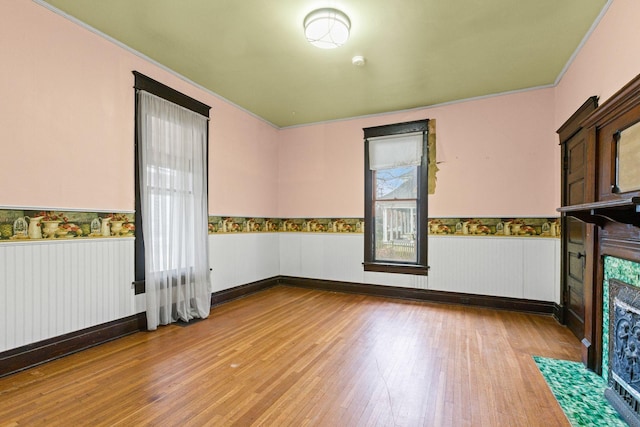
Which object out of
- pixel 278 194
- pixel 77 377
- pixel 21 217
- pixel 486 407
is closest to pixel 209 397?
pixel 77 377

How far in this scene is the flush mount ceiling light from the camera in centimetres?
258

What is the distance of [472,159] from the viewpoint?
4.45 metres

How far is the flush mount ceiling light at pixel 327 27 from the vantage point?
2.58 metres

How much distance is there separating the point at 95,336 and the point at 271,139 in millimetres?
4000

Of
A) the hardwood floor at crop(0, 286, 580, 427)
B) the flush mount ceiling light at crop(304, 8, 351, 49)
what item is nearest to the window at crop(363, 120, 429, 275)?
the hardwood floor at crop(0, 286, 580, 427)

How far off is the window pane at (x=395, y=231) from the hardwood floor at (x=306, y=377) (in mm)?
1400

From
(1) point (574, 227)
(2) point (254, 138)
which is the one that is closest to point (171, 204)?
(2) point (254, 138)

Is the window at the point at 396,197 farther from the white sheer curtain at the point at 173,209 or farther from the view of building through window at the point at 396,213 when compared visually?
the white sheer curtain at the point at 173,209

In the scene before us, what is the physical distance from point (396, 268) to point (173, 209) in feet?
11.1

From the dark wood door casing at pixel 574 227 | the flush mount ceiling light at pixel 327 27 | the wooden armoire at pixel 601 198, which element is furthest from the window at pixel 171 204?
the dark wood door casing at pixel 574 227

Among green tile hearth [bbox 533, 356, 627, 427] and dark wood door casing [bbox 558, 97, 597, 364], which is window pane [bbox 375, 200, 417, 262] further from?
green tile hearth [bbox 533, 356, 627, 427]

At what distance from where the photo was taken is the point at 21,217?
8.08 ft

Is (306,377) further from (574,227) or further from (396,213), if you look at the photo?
(574,227)

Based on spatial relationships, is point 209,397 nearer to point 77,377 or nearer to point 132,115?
point 77,377
